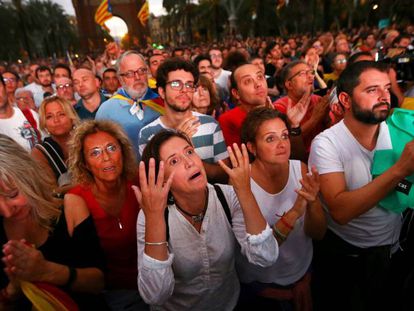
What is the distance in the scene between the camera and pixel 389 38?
7777mm

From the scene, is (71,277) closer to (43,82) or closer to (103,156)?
(103,156)

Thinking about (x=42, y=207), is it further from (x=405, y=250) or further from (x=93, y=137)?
(x=405, y=250)

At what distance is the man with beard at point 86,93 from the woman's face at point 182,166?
306 cm

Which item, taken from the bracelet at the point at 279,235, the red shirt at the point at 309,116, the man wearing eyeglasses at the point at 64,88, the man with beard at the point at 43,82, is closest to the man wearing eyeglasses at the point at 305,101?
the red shirt at the point at 309,116

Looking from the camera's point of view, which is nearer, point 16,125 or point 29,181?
point 29,181

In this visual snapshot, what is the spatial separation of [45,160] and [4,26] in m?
Result: 48.4

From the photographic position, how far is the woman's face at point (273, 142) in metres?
2.09

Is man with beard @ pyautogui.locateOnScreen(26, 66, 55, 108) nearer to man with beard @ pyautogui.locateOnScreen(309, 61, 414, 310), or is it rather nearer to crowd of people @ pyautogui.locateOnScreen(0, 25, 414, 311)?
crowd of people @ pyautogui.locateOnScreen(0, 25, 414, 311)

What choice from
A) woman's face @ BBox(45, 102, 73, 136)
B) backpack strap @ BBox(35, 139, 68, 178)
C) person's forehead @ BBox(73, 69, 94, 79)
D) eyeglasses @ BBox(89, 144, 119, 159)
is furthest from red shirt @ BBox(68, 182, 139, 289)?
A: person's forehead @ BBox(73, 69, 94, 79)

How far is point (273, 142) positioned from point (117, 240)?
1.29m

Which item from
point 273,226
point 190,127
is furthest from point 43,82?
point 273,226

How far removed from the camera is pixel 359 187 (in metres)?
2.02

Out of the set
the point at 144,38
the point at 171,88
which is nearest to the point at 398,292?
the point at 171,88

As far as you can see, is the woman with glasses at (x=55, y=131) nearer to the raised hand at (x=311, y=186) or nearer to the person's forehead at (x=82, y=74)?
the person's forehead at (x=82, y=74)
